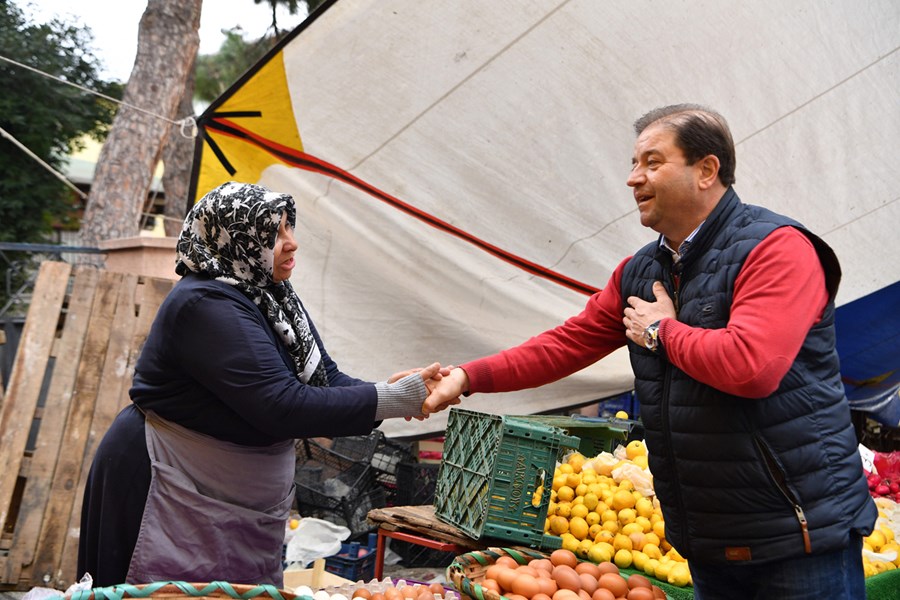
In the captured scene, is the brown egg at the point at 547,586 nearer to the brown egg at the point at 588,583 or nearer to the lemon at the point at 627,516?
the brown egg at the point at 588,583

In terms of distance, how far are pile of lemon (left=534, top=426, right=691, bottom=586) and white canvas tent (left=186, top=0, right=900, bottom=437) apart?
1.33m

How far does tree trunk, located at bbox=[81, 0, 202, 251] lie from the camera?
7652 millimetres

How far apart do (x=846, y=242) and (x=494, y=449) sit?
117 inches

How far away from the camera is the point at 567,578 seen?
254 centimetres

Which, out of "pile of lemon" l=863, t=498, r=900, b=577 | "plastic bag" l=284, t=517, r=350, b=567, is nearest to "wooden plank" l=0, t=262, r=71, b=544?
"plastic bag" l=284, t=517, r=350, b=567

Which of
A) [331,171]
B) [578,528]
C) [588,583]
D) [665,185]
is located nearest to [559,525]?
[578,528]

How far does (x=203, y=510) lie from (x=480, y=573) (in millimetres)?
913

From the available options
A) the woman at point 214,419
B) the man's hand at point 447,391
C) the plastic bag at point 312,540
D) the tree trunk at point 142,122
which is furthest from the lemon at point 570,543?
the tree trunk at point 142,122

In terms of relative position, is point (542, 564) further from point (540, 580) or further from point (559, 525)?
point (559, 525)

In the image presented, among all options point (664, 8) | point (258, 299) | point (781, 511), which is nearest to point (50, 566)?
point (258, 299)

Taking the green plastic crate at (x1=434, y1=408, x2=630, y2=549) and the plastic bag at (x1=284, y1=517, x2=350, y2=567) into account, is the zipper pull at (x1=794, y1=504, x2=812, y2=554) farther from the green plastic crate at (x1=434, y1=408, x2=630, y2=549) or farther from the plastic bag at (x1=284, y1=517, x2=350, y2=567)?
the plastic bag at (x1=284, y1=517, x2=350, y2=567)

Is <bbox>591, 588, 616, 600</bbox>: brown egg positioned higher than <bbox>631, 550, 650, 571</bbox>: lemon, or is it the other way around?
<bbox>631, 550, 650, 571</bbox>: lemon

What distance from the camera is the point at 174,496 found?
2402 millimetres

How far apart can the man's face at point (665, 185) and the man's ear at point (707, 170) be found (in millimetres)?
13
